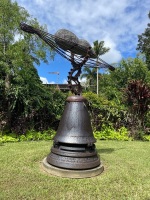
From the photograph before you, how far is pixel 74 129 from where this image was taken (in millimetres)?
4527

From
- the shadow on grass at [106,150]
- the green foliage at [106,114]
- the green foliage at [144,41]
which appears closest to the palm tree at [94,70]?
the green foliage at [144,41]


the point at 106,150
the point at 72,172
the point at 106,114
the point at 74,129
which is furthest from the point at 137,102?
the point at 72,172

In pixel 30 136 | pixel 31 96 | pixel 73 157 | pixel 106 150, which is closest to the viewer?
pixel 73 157

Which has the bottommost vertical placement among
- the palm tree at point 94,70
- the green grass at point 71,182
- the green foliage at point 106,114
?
the green grass at point 71,182

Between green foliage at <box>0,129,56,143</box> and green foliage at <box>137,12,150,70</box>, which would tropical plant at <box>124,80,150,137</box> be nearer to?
green foliage at <box>0,129,56,143</box>

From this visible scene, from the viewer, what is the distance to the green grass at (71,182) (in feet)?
11.3

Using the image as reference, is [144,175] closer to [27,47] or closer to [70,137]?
[70,137]

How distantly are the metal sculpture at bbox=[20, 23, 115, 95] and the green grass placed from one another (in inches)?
71.2

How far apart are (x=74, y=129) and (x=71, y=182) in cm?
103

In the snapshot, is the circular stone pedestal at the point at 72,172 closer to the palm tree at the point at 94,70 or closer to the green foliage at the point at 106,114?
the green foliage at the point at 106,114

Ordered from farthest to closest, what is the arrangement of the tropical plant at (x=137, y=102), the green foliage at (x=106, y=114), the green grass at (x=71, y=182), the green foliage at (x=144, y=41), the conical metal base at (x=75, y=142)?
the green foliage at (x=144, y=41) < the green foliage at (x=106, y=114) < the tropical plant at (x=137, y=102) < the conical metal base at (x=75, y=142) < the green grass at (x=71, y=182)

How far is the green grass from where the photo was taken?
3.45m

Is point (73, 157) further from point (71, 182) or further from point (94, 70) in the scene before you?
point (94, 70)

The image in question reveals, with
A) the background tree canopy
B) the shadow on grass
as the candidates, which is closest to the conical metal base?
the shadow on grass
